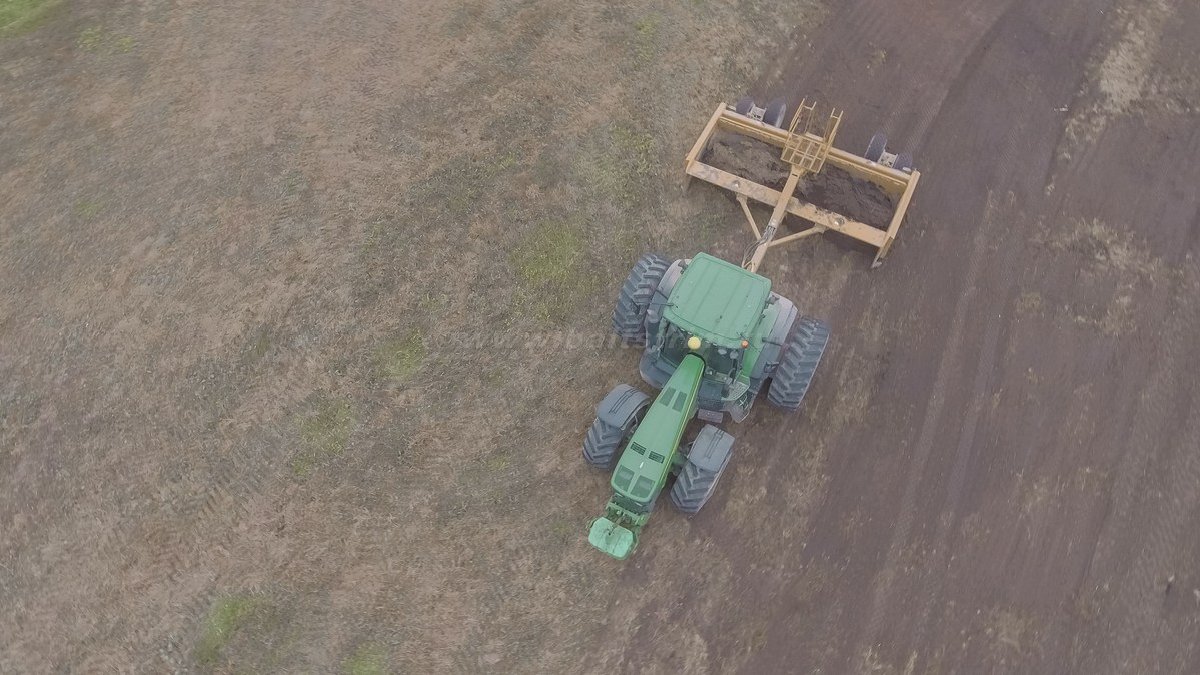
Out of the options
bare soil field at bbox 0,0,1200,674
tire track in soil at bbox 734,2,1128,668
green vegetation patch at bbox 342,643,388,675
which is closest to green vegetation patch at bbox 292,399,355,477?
bare soil field at bbox 0,0,1200,674

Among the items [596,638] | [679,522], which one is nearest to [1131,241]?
[679,522]

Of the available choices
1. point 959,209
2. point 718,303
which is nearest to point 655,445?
point 718,303

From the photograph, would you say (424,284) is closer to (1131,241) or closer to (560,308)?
(560,308)

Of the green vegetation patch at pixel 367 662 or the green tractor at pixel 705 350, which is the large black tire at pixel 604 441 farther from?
the green vegetation patch at pixel 367 662

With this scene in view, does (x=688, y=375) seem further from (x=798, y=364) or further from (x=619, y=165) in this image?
(x=619, y=165)

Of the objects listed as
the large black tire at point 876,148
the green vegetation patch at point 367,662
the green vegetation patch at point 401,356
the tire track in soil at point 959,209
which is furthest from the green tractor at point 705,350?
the green vegetation patch at point 367,662

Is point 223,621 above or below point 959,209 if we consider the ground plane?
below

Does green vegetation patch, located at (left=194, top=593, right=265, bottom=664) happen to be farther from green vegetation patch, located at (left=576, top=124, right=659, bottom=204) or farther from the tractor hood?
green vegetation patch, located at (left=576, top=124, right=659, bottom=204)
